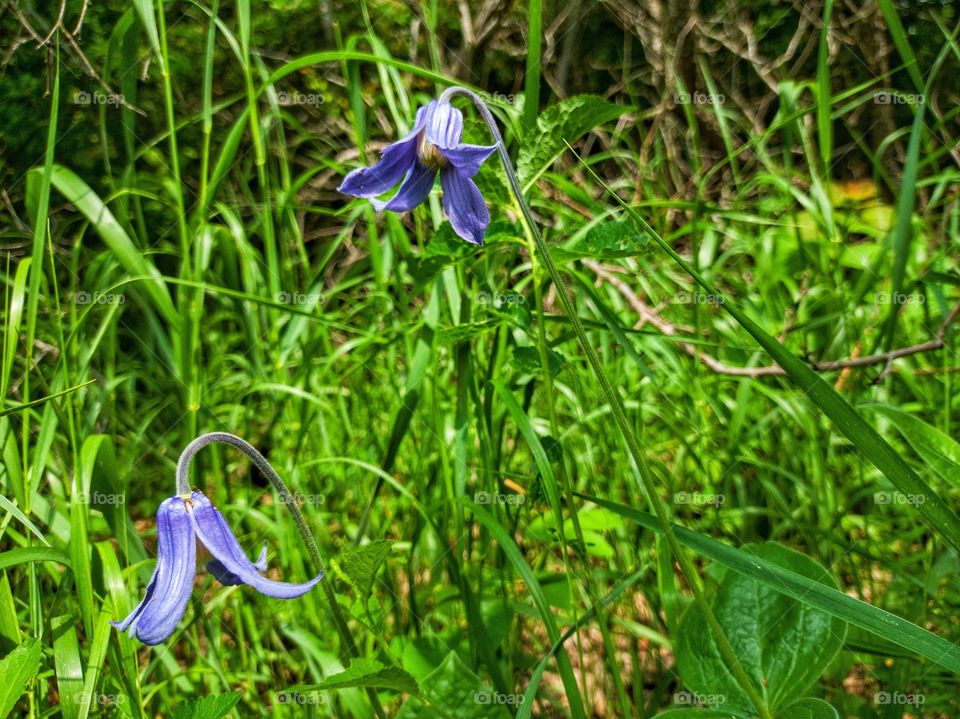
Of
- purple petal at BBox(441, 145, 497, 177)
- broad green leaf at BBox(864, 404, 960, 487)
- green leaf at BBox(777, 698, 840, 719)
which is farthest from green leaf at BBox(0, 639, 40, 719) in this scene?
broad green leaf at BBox(864, 404, 960, 487)

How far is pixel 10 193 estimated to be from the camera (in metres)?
2.79

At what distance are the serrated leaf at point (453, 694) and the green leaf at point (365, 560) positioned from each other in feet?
0.71

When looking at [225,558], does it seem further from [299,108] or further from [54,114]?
[299,108]

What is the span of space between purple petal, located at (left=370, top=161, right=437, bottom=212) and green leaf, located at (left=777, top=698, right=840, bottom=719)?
3.28 ft

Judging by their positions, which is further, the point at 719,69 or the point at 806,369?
the point at 719,69

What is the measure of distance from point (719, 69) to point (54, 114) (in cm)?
483

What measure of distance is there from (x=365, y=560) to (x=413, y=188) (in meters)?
0.66

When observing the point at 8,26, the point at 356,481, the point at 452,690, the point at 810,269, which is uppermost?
the point at 8,26

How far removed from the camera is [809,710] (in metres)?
1.08

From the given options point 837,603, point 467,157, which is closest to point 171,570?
point 467,157

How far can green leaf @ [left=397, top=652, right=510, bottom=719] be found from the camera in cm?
121

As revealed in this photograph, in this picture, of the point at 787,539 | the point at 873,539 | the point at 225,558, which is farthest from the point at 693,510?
the point at 225,558

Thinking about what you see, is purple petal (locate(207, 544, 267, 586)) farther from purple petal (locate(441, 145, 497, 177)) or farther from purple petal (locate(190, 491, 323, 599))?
purple petal (locate(441, 145, 497, 177))

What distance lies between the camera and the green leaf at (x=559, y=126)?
1.19 meters
